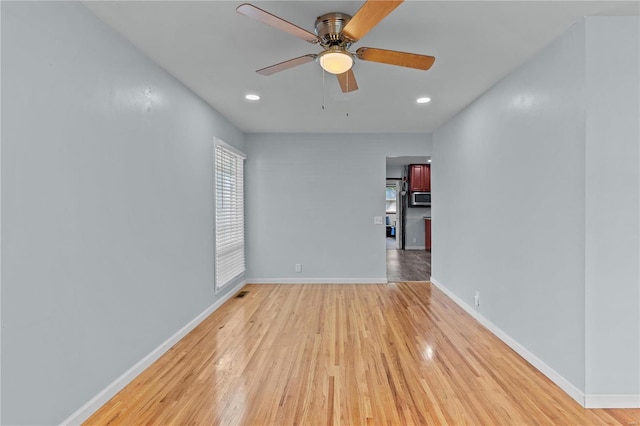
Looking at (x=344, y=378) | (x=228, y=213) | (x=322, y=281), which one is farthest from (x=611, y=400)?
(x=228, y=213)

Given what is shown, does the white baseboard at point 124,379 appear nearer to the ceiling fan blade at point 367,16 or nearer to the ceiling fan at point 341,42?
the ceiling fan at point 341,42

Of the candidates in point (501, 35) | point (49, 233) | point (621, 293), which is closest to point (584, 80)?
point (501, 35)

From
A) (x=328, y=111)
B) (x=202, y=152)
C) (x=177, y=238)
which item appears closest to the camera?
(x=177, y=238)

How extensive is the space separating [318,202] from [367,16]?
373cm

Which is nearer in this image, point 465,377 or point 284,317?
point 465,377

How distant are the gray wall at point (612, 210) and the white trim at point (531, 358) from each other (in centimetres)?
10

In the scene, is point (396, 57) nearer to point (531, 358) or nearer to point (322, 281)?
point (531, 358)

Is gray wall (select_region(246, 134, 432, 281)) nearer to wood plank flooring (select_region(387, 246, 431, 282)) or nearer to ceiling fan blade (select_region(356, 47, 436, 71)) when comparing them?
wood plank flooring (select_region(387, 246, 431, 282))

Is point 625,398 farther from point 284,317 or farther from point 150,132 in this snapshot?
point 150,132

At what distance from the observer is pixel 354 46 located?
7.86 ft

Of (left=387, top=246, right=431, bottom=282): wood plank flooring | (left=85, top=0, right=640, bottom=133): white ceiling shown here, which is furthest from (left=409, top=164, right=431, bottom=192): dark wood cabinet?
(left=85, top=0, right=640, bottom=133): white ceiling

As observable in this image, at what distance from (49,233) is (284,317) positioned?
2.49 m

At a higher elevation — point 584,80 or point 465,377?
point 584,80

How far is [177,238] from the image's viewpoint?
300 cm
